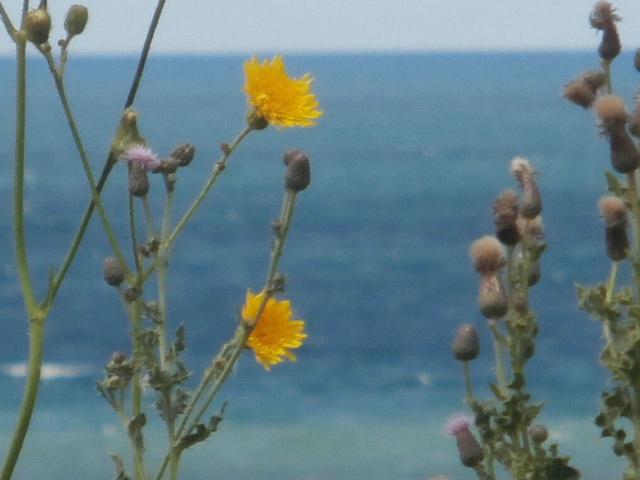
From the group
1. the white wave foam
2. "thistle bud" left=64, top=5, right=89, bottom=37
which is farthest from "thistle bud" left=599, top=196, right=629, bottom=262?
the white wave foam

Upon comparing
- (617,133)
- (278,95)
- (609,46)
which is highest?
(609,46)

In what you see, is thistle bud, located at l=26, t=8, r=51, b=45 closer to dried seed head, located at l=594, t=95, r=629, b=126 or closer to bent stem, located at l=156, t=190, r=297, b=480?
bent stem, located at l=156, t=190, r=297, b=480

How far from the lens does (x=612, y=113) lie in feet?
5.65

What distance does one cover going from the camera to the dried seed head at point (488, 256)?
1750mm

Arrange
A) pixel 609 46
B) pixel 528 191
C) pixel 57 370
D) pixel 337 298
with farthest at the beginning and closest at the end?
pixel 337 298
pixel 57 370
pixel 609 46
pixel 528 191

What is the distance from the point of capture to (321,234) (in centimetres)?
4584

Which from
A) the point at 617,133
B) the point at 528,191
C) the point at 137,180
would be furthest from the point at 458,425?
the point at 137,180

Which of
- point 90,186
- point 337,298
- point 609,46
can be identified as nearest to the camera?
point 90,186

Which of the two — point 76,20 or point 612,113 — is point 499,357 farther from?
point 76,20

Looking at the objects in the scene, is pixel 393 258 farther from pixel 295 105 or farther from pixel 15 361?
pixel 295 105

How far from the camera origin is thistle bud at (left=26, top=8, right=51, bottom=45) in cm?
157

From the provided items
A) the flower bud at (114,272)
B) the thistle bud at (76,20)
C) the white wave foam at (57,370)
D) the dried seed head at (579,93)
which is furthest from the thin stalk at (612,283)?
the white wave foam at (57,370)

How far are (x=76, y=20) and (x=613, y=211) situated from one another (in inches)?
28.9

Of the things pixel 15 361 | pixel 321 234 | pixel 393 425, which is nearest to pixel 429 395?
pixel 393 425
